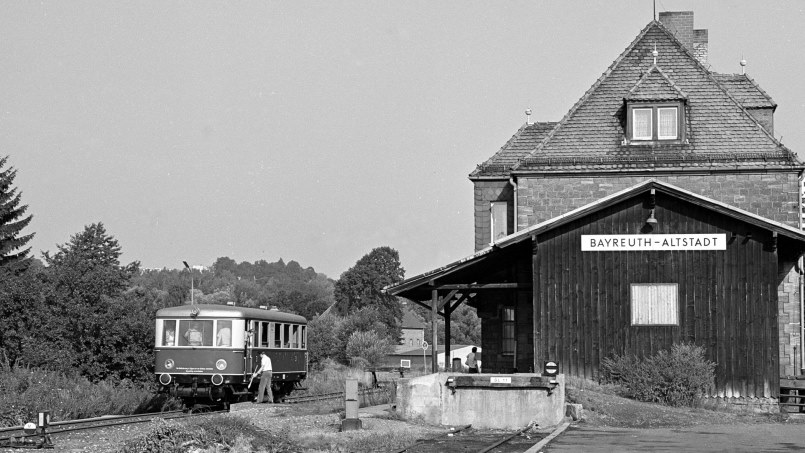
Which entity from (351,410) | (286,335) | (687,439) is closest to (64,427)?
(351,410)

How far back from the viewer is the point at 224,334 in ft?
95.3

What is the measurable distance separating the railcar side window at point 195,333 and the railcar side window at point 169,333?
7.5 inches

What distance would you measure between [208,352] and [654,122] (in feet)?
46.3

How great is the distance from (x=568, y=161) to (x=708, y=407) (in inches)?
385

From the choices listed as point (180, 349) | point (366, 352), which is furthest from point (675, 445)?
point (366, 352)

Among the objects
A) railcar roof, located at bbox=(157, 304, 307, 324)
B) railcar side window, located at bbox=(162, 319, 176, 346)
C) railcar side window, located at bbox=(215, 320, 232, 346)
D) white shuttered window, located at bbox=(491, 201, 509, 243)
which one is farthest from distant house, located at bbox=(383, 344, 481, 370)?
railcar side window, located at bbox=(215, 320, 232, 346)

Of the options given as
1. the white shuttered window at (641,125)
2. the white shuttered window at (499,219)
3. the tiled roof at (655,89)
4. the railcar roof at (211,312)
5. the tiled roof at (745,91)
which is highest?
the tiled roof at (745,91)

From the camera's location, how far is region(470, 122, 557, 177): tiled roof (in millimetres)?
36594

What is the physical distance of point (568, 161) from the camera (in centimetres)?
3325

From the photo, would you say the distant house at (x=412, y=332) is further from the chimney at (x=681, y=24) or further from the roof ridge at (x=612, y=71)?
the roof ridge at (x=612, y=71)

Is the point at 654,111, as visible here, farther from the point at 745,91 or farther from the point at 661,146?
the point at 745,91

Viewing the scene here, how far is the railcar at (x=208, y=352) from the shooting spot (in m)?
28.9

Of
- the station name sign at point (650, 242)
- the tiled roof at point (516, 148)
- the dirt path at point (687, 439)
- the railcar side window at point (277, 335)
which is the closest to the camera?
the dirt path at point (687, 439)

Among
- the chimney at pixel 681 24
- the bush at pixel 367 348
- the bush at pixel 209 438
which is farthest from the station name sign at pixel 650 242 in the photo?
the bush at pixel 367 348
